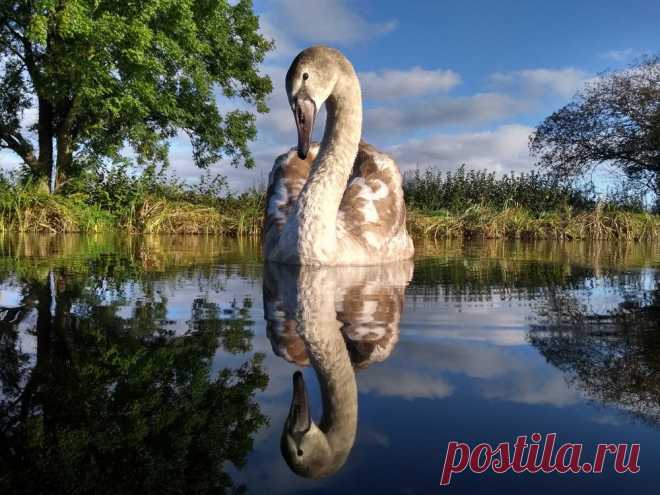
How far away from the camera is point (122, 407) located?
1.76m

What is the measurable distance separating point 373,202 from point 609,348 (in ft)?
15.9

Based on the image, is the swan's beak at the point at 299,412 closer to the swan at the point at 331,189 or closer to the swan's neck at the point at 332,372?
the swan's neck at the point at 332,372

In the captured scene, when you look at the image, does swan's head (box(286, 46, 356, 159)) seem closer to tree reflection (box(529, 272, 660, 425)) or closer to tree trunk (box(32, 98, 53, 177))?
tree reflection (box(529, 272, 660, 425))

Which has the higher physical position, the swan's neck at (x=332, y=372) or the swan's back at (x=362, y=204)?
the swan's back at (x=362, y=204)

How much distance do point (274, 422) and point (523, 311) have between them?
2.48 metres

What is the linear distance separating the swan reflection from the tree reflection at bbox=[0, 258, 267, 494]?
14cm

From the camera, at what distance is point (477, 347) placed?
8.50 feet

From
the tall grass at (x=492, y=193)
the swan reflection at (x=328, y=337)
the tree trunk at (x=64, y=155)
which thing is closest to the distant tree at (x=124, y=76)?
the tree trunk at (x=64, y=155)

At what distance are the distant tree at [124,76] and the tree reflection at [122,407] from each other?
17.2m

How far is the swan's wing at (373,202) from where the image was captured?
667 cm

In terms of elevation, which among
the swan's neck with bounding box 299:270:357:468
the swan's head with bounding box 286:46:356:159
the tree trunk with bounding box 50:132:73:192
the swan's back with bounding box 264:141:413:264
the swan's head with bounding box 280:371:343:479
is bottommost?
the swan's head with bounding box 280:371:343:479

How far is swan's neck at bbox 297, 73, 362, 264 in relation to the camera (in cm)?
554

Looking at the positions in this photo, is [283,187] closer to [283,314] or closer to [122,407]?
[283,314]

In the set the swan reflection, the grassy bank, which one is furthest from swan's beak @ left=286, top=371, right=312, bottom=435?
the grassy bank
